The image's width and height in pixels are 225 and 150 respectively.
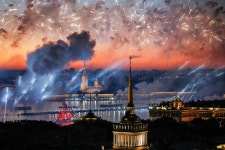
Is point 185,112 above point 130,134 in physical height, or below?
above

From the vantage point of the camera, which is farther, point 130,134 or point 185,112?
point 185,112

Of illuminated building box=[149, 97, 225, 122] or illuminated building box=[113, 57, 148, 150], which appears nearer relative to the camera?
illuminated building box=[113, 57, 148, 150]

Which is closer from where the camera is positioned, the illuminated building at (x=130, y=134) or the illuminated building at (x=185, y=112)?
the illuminated building at (x=130, y=134)

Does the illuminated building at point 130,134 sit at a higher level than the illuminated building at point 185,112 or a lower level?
lower

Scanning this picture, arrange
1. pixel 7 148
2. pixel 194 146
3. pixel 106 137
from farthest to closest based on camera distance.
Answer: pixel 106 137
pixel 7 148
pixel 194 146

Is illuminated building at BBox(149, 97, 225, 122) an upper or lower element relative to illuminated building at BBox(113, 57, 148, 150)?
upper

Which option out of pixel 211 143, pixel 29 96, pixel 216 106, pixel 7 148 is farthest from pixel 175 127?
pixel 29 96

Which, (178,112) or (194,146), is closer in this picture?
(194,146)

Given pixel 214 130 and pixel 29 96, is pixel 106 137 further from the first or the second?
pixel 29 96
